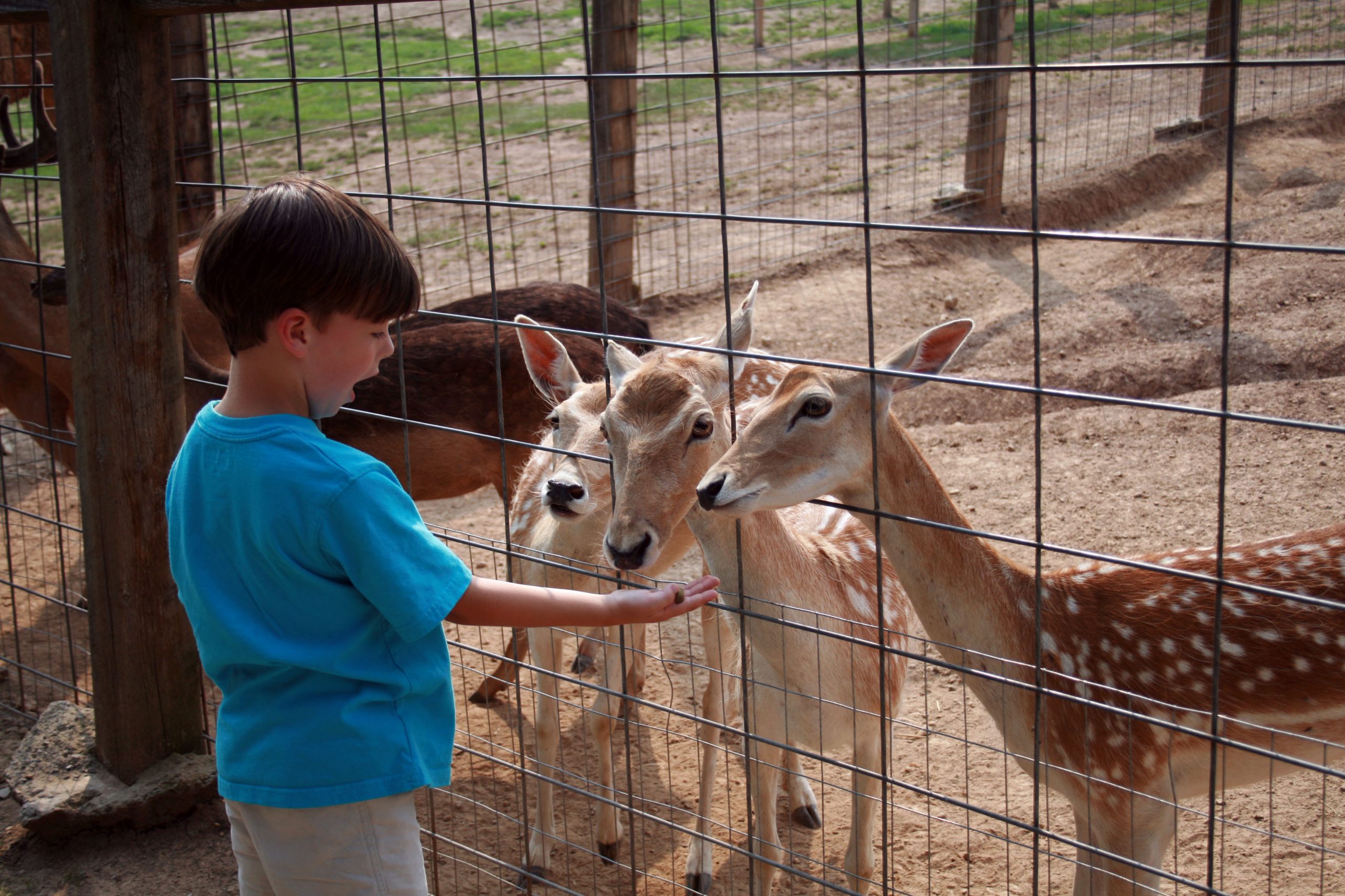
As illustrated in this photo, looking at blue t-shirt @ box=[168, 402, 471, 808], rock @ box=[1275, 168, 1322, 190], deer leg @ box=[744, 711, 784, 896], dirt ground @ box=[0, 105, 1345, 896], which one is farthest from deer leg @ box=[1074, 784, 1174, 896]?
rock @ box=[1275, 168, 1322, 190]

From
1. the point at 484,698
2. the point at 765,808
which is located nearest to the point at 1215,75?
the point at 484,698

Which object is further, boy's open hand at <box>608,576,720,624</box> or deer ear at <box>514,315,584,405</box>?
deer ear at <box>514,315,584,405</box>

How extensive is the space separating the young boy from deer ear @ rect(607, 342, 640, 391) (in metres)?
1.62

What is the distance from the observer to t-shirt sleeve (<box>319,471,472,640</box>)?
1788 millimetres

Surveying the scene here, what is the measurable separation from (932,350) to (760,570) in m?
0.77

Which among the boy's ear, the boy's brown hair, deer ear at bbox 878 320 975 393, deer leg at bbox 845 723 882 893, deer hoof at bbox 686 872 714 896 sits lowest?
deer hoof at bbox 686 872 714 896

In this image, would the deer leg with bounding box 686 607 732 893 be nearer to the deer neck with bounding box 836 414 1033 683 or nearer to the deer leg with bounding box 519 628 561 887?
the deer leg with bounding box 519 628 561 887

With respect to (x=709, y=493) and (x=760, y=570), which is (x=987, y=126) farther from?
(x=709, y=493)

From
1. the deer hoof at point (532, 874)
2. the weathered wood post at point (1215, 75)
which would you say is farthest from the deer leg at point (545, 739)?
the weathered wood post at point (1215, 75)

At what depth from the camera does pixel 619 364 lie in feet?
12.0

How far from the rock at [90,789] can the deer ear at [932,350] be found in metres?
2.43

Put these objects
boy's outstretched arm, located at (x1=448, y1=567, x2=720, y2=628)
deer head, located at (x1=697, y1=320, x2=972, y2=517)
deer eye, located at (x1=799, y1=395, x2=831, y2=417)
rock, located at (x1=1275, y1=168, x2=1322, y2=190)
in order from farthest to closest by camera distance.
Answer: rock, located at (x1=1275, y1=168, x2=1322, y2=190) < deer eye, located at (x1=799, y1=395, x2=831, y2=417) < deer head, located at (x1=697, y1=320, x2=972, y2=517) < boy's outstretched arm, located at (x1=448, y1=567, x2=720, y2=628)

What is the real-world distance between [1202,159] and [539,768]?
10006 millimetres

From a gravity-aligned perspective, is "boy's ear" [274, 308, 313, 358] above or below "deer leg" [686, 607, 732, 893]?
above
